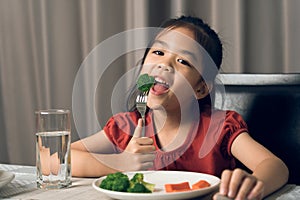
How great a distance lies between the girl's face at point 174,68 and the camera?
1.22 meters

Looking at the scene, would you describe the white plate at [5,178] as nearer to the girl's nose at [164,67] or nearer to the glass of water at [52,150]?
the glass of water at [52,150]

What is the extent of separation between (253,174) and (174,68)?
36 centimetres

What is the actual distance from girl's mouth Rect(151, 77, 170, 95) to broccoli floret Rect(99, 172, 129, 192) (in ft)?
1.08

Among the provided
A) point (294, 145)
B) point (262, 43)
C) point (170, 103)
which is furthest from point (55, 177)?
point (262, 43)

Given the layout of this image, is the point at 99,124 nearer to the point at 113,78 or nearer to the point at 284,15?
the point at 113,78

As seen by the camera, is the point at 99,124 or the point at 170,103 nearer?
the point at 170,103

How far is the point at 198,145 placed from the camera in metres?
1.33

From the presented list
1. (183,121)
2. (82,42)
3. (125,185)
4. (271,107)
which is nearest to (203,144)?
(183,121)

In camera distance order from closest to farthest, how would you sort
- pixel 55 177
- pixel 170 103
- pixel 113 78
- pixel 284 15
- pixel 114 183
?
pixel 114 183 → pixel 55 177 → pixel 170 103 → pixel 284 15 → pixel 113 78

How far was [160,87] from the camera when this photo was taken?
47.8 inches

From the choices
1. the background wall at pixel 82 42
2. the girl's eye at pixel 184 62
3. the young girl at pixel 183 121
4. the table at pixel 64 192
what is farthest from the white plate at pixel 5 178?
the background wall at pixel 82 42

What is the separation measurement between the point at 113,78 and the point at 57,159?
1.14 metres

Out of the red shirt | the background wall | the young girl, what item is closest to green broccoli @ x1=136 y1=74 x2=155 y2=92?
→ the young girl

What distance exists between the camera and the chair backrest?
51.9 inches
